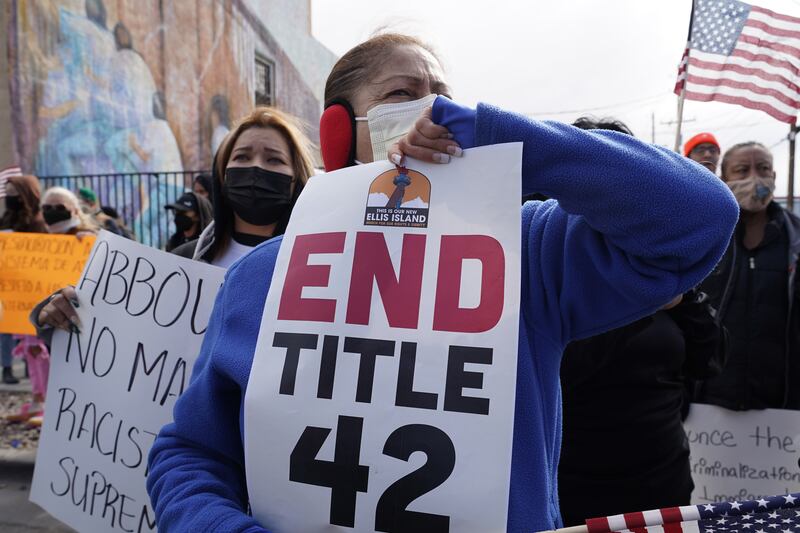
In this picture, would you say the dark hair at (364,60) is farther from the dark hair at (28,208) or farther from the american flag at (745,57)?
the dark hair at (28,208)

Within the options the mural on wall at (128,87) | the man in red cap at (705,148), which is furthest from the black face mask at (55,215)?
the mural on wall at (128,87)

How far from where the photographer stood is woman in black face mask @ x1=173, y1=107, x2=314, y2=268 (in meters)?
2.24

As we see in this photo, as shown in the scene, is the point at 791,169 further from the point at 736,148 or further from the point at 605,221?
the point at 605,221

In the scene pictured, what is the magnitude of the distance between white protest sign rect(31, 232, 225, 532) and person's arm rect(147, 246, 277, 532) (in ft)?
2.60

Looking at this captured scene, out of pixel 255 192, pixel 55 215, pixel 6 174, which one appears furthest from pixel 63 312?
pixel 6 174

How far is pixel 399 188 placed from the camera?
1016 mm

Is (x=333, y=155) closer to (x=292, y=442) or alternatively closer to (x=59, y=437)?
(x=292, y=442)

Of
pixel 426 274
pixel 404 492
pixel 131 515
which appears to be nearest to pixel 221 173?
pixel 131 515

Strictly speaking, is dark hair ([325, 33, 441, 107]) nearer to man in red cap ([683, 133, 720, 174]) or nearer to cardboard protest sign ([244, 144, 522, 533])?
cardboard protest sign ([244, 144, 522, 533])

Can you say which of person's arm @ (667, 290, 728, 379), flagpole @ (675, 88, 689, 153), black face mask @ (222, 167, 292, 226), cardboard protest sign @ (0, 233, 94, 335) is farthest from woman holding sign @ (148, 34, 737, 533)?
cardboard protest sign @ (0, 233, 94, 335)

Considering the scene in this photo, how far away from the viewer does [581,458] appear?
5.55ft

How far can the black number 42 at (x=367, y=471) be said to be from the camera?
0.88 meters

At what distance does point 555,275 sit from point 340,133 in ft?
2.02

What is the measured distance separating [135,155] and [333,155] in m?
10.5
